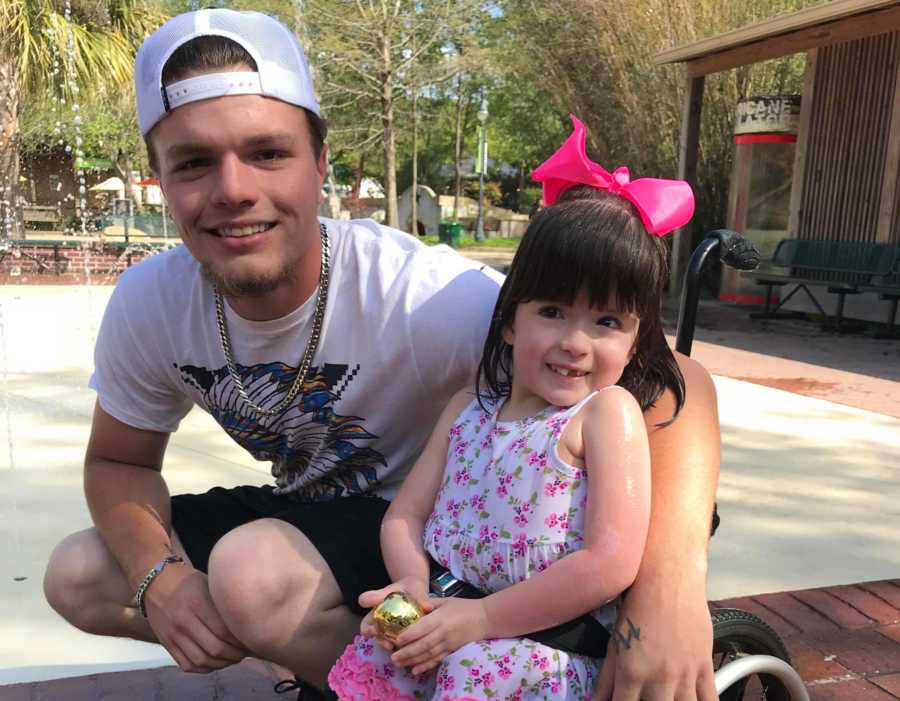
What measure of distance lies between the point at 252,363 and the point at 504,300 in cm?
62

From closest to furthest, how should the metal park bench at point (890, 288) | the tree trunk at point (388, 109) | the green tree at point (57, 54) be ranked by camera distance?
the metal park bench at point (890, 288), the green tree at point (57, 54), the tree trunk at point (388, 109)

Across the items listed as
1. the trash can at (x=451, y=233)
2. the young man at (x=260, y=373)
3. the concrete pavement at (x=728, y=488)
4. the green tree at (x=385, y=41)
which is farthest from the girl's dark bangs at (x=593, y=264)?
the trash can at (x=451, y=233)

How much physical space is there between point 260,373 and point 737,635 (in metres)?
1.08

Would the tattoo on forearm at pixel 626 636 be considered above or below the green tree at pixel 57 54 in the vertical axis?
below

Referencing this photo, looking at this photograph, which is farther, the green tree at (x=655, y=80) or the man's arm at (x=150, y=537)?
the green tree at (x=655, y=80)

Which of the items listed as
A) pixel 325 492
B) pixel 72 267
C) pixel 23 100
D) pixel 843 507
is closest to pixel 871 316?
pixel 843 507

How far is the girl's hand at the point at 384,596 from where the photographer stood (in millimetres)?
1382

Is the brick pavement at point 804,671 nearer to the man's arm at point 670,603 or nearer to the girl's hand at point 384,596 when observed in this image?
the girl's hand at point 384,596

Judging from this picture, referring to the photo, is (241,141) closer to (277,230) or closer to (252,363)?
(277,230)

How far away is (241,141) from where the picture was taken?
175 cm

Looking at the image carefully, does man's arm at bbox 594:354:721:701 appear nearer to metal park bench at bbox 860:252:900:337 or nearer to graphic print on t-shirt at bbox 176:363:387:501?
graphic print on t-shirt at bbox 176:363:387:501

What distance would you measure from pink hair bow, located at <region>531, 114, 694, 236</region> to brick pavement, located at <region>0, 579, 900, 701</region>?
4.72ft

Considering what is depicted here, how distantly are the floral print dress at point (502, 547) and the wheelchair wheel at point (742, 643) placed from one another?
307mm

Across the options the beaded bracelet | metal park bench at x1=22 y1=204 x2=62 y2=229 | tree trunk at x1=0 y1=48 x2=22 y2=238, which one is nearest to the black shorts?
the beaded bracelet
